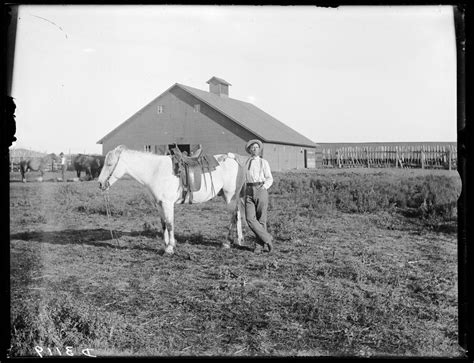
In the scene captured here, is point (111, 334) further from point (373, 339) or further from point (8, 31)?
point (8, 31)

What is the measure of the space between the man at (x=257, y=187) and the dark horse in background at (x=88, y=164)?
1.96 meters

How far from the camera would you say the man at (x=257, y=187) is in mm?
4000

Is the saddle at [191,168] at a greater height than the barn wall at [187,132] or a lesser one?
lesser

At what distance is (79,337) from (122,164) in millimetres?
2189

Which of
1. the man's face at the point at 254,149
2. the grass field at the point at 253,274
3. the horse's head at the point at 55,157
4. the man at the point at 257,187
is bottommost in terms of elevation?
the grass field at the point at 253,274

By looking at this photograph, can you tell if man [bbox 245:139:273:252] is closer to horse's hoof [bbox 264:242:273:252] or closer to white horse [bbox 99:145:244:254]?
horse's hoof [bbox 264:242:273:252]

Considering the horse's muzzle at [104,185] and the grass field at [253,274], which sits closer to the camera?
the grass field at [253,274]

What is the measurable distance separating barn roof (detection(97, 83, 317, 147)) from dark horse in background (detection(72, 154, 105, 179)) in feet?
1.07

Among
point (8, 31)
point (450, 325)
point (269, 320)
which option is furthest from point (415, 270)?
point (8, 31)

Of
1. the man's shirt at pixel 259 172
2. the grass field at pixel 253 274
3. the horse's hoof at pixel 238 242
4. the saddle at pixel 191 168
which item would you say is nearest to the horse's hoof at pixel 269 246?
the grass field at pixel 253 274

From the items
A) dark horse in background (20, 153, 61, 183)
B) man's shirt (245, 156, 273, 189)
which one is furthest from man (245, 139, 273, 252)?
dark horse in background (20, 153, 61, 183)

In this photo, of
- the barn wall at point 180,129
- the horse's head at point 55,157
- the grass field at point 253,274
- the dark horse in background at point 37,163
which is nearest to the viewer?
the grass field at point 253,274

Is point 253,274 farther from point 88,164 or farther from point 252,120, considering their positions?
point 88,164

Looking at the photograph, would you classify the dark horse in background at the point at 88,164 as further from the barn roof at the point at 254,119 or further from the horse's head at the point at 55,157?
the barn roof at the point at 254,119
